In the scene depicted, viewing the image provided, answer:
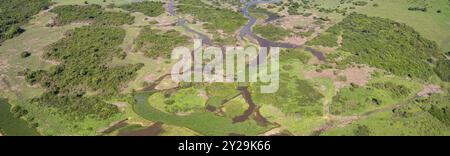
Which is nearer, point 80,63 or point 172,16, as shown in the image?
point 80,63

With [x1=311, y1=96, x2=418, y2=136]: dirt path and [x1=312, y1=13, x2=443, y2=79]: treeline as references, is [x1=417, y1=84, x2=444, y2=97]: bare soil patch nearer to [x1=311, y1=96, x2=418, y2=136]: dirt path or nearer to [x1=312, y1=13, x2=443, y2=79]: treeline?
[x1=312, y1=13, x2=443, y2=79]: treeline

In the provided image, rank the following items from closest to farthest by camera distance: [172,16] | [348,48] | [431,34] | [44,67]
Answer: [44,67] → [348,48] → [431,34] → [172,16]

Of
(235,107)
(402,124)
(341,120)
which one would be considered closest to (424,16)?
(402,124)

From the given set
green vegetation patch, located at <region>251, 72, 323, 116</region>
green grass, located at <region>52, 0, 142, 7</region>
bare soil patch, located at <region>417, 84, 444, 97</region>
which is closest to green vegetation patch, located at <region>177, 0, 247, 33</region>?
green grass, located at <region>52, 0, 142, 7</region>

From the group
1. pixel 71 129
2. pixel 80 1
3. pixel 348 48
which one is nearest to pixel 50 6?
pixel 80 1

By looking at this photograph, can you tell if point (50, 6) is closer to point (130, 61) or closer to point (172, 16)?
point (172, 16)
